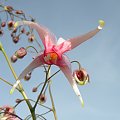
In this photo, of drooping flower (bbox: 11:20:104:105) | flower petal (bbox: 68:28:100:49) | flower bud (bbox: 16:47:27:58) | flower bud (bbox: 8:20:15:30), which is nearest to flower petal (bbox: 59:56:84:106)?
→ drooping flower (bbox: 11:20:104:105)

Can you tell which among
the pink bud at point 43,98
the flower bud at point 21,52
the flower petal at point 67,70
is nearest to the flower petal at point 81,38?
the flower petal at point 67,70

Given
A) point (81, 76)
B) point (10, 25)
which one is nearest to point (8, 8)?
point (10, 25)

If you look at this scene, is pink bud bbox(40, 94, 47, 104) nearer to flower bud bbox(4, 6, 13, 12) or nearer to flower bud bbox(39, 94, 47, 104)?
flower bud bbox(39, 94, 47, 104)

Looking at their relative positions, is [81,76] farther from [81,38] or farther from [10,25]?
[10,25]

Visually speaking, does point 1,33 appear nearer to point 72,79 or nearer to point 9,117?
point 9,117

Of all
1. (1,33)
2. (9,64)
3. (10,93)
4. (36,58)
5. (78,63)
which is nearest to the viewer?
(10,93)

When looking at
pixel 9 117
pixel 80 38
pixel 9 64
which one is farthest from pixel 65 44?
pixel 9 117
